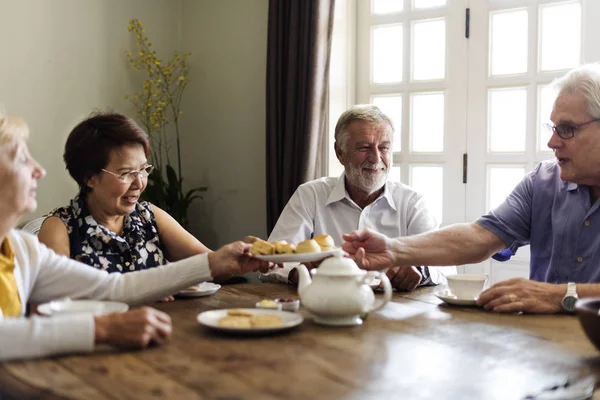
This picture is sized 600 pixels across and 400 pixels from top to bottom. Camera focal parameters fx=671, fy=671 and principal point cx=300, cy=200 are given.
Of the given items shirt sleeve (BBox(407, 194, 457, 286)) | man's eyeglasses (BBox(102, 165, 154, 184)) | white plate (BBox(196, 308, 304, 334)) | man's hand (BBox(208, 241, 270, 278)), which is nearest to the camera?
white plate (BBox(196, 308, 304, 334))

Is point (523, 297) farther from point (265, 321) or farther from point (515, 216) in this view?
point (265, 321)

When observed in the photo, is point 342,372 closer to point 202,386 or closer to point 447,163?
point 202,386

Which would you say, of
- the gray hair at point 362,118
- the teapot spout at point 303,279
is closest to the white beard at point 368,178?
the gray hair at point 362,118

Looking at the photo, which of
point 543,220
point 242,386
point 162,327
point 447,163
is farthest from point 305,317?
point 447,163

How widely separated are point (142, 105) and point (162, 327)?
2.94m

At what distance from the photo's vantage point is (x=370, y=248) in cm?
220

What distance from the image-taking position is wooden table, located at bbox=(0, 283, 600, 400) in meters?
1.15

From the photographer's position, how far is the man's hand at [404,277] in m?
2.26

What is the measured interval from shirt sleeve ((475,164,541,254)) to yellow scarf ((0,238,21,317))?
5.15 ft

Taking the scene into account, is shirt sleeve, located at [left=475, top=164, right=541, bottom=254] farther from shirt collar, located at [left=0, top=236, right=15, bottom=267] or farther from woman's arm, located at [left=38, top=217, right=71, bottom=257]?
shirt collar, located at [left=0, top=236, right=15, bottom=267]

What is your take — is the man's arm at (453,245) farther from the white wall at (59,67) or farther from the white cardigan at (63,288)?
the white wall at (59,67)

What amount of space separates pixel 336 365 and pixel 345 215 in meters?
1.71

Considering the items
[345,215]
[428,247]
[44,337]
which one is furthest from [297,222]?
[44,337]

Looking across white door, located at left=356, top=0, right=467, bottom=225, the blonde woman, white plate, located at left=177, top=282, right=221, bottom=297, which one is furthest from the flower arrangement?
the blonde woman
